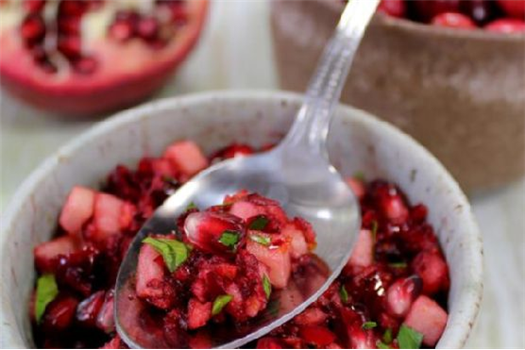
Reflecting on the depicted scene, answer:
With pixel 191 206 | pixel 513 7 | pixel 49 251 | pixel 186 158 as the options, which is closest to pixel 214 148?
pixel 186 158

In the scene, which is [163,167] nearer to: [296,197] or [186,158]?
[186,158]

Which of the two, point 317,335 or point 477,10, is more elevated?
point 477,10

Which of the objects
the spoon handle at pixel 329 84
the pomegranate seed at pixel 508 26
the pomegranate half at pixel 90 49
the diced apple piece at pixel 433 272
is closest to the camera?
the diced apple piece at pixel 433 272

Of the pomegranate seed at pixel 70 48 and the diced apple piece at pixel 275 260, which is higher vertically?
the pomegranate seed at pixel 70 48

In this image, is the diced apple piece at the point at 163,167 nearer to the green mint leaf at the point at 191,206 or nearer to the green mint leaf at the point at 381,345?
the green mint leaf at the point at 191,206

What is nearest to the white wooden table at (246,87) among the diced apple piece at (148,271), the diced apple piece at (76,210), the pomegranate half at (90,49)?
the pomegranate half at (90,49)

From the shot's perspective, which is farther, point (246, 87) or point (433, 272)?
point (246, 87)

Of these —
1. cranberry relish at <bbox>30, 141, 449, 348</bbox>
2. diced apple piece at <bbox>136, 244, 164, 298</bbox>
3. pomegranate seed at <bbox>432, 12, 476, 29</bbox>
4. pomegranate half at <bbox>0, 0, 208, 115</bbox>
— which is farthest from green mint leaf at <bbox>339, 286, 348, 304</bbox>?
pomegranate half at <bbox>0, 0, 208, 115</bbox>
